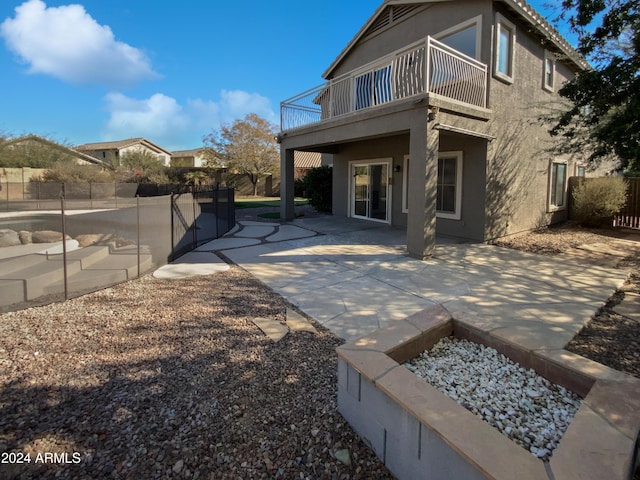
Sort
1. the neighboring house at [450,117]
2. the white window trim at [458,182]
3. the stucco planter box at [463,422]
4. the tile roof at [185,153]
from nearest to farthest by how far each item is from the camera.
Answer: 1. the stucco planter box at [463,422]
2. the neighboring house at [450,117]
3. the white window trim at [458,182]
4. the tile roof at [185,153]

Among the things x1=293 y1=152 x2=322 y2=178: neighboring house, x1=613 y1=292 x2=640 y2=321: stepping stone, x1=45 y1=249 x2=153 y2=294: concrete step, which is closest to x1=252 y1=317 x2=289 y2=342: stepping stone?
x1=45 y1=249 x2=153 y2=294: concrete step

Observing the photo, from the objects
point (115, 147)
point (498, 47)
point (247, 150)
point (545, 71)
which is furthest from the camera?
point (115, 147)

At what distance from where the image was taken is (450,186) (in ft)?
32.2

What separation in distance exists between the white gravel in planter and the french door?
934 centimetres

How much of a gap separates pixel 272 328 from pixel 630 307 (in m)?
4.80

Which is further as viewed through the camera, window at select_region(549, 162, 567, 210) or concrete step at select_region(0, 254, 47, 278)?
window at select_region(549, 162, 567, 210)

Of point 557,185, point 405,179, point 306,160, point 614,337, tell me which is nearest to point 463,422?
point 614,337

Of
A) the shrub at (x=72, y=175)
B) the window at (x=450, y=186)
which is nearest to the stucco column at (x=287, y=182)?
the window at (x=450, y=186)

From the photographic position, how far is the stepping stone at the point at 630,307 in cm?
439

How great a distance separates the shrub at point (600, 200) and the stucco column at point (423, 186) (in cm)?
735

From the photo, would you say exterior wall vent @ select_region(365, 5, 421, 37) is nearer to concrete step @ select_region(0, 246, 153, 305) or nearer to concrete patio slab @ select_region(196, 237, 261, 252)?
concrete patio slab @ select_region(196, 237, 261, 252)

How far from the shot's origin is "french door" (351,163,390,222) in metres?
12.1

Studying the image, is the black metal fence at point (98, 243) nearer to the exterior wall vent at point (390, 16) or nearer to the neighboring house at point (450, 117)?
the neighboring house at point (450, 117)

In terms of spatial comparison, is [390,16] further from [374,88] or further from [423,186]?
[423,186]
